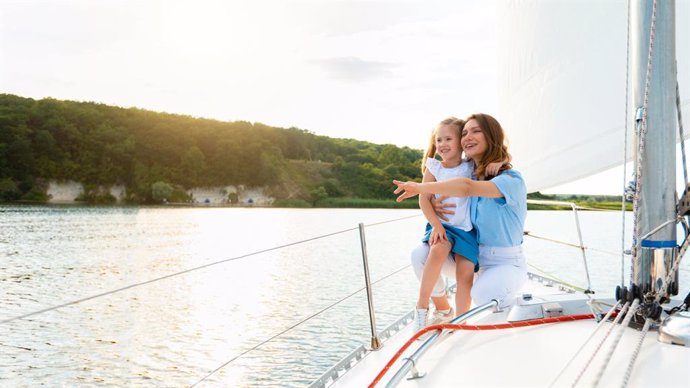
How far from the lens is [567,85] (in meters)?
1.95

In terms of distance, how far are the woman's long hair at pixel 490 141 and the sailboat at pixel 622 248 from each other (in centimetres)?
14

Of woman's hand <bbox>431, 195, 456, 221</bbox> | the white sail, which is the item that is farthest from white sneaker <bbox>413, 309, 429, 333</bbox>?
the white sail

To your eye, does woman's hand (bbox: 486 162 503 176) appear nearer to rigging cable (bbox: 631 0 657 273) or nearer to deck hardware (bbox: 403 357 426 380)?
rigging cable (bbox: 631 0 657 273)

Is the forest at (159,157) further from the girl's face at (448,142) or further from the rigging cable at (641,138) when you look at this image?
the rigging cable at (641,138)

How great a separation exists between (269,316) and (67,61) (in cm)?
4269

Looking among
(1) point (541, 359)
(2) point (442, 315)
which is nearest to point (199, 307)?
(2) point (442, 315)

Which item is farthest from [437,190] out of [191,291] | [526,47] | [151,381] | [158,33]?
[158,33]

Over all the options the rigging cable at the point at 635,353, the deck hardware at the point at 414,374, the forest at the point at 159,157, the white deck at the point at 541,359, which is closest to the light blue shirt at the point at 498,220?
the white deck at the point at 541,359

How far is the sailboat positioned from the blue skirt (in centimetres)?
35

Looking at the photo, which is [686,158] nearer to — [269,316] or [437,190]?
[437,190]

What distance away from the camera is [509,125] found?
2.26 meters

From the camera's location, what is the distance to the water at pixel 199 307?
6578 mm

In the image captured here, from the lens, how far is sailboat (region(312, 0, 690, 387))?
117 centimetres

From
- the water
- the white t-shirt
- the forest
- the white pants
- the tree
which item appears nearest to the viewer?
the white pants
